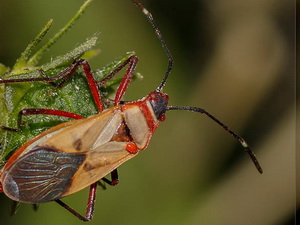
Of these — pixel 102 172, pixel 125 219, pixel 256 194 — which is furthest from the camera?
pixel 256 194

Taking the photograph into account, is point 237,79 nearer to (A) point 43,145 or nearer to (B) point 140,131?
(B) point 140,131

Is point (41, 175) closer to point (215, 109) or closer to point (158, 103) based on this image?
point (158, 103)

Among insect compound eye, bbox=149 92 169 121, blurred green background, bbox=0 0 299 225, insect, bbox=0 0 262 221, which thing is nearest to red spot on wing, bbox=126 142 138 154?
insect, bbox=0 0 262 221

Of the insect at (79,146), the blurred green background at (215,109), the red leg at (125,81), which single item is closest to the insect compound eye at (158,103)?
the insect at (79,146)

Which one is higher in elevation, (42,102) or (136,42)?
(136,42)

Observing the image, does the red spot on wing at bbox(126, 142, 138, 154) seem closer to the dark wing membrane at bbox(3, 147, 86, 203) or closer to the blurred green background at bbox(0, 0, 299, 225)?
the dark wing membrane at bbox(3, 147, 86, 203)

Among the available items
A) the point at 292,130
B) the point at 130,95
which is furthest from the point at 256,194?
the point at 130,95

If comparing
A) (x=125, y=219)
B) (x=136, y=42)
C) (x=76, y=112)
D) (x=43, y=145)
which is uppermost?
(x=136, y=42)
